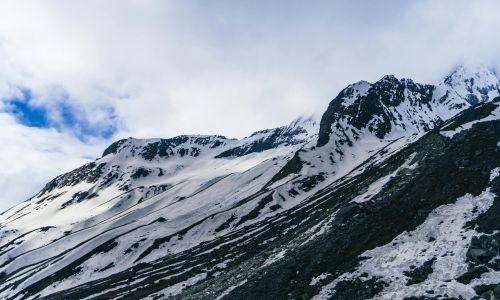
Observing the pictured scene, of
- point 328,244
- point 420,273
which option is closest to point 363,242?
point 328,244

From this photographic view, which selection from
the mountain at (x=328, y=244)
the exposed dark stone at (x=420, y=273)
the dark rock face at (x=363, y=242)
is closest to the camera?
the exposed dark stone at (x=420, y=273)

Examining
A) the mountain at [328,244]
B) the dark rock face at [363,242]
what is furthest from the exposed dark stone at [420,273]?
the mountain at [328,244]

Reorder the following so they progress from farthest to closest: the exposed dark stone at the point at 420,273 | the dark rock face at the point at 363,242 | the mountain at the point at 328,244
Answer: the dark rock face at the point at 363,242 → the mountain at the point at 328,244 → the exposed dark stone at the point at 420,273

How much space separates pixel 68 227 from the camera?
7574 inches

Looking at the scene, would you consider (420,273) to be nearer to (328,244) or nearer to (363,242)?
(363,242)

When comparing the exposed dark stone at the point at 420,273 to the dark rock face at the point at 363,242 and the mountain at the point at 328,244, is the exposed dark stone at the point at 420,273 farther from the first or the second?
the mountain at the point at 328,244

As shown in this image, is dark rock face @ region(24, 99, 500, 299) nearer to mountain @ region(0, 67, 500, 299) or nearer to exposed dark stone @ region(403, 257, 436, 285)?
exposed dark stone @ region(403, 257, 436, 285)

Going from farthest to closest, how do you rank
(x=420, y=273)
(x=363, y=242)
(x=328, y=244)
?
(x=328, y=244) → (x=363, y=242) → (x=420, y=273)

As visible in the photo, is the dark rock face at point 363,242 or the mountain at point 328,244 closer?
the mountain at point 328,244

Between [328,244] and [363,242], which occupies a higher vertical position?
[328,244]

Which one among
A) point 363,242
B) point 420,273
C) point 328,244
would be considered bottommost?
point 420,273

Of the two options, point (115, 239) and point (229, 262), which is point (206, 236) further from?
point (229, 262)

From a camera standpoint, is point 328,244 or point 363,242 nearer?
point 363,242

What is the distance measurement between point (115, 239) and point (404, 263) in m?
112
